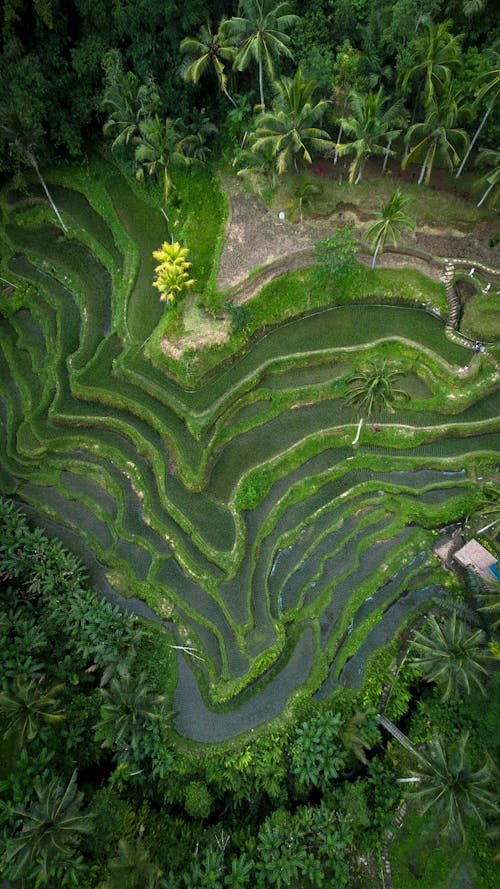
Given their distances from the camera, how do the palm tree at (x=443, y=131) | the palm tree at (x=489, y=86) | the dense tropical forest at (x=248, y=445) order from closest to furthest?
the dense tropical forest at (x=248, y=445), the palm tree at (x=489, y=86), the palm tree at (x=443, y=131)

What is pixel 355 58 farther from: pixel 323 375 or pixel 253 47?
pixel 323 375

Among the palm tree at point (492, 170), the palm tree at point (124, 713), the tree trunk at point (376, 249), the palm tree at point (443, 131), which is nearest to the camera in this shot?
the palm tree at point (124, 713)

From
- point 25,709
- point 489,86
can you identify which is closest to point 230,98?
point 489,86

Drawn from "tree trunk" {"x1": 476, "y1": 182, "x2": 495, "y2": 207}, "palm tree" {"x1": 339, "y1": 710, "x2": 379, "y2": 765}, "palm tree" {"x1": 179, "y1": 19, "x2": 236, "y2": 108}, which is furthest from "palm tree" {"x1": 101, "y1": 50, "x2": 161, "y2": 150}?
"palm tree" {"x1": 339, "y1": 710, "x2": 379, "y2": 765}

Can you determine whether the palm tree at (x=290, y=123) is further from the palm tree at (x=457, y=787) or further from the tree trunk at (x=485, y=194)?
the palm tree at (x=457, y=787)

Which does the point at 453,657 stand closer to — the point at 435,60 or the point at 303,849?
the point at 303,849

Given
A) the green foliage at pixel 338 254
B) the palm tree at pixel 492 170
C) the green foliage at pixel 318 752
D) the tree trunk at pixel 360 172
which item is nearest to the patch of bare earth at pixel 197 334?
the green foliage at pixel 338 254
